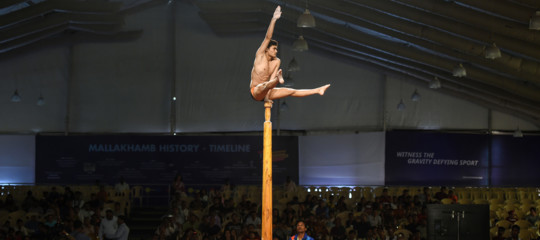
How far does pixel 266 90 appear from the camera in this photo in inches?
268

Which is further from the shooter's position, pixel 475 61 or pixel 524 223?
pixel 475 61

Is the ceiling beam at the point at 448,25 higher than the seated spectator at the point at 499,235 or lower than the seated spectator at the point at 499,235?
higher

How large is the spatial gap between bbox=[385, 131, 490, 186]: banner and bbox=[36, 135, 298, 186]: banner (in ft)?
10.6

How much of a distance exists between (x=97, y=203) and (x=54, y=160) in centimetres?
642

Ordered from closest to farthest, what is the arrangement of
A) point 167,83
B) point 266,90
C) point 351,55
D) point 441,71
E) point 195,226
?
point 266,90
point 195,226
point 441,71
point 351,55
point 167,83

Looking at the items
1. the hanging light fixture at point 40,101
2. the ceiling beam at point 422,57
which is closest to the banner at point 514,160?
the ceiling beam at point 422,57

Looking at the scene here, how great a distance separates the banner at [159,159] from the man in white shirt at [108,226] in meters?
9.00

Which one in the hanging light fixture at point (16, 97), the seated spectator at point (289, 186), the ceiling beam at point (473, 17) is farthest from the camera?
the hanging light fixture at point (16, 97)

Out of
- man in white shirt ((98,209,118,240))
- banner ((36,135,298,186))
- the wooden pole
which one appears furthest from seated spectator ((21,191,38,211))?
the wooden pole

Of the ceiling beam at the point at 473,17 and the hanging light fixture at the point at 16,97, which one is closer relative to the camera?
the ceiling beam at the point at 473,17

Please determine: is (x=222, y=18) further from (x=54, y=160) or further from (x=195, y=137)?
(x=54, y=160)

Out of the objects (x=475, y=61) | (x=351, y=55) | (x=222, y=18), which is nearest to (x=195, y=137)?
(x=222, y=18)

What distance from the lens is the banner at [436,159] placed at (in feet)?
77.9

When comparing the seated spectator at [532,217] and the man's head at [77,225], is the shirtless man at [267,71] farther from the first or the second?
the seated spectator at [532,217]
